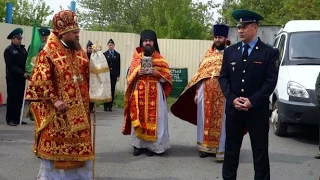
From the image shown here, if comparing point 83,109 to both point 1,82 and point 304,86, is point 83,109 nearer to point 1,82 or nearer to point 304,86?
point 304,86

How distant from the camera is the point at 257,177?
6.12 metres

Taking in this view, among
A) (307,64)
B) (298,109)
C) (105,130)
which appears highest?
(307,64)

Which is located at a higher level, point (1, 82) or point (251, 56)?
point (251, 56)

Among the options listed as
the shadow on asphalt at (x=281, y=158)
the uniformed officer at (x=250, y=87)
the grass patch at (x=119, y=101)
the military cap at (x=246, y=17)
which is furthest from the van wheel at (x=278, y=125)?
the military cap at (x=246, y=17)

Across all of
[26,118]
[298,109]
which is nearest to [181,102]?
[298,109]

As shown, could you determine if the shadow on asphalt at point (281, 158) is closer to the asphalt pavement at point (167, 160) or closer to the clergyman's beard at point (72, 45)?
the asphalt pavement at point (167, 160)

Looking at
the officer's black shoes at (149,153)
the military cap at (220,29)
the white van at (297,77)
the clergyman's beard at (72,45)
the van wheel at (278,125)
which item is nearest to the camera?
the clergyman's beard at (72,45)

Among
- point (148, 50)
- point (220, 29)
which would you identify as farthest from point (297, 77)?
point (148, 50)

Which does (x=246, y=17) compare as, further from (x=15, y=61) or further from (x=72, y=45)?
(x=15, y=61)

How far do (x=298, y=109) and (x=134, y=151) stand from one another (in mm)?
3076

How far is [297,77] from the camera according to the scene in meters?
10.1

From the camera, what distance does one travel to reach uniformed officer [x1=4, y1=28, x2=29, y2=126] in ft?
37.5

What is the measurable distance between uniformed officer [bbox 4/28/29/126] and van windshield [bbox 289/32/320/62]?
5.28 m

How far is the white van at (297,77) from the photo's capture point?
32.5ft
